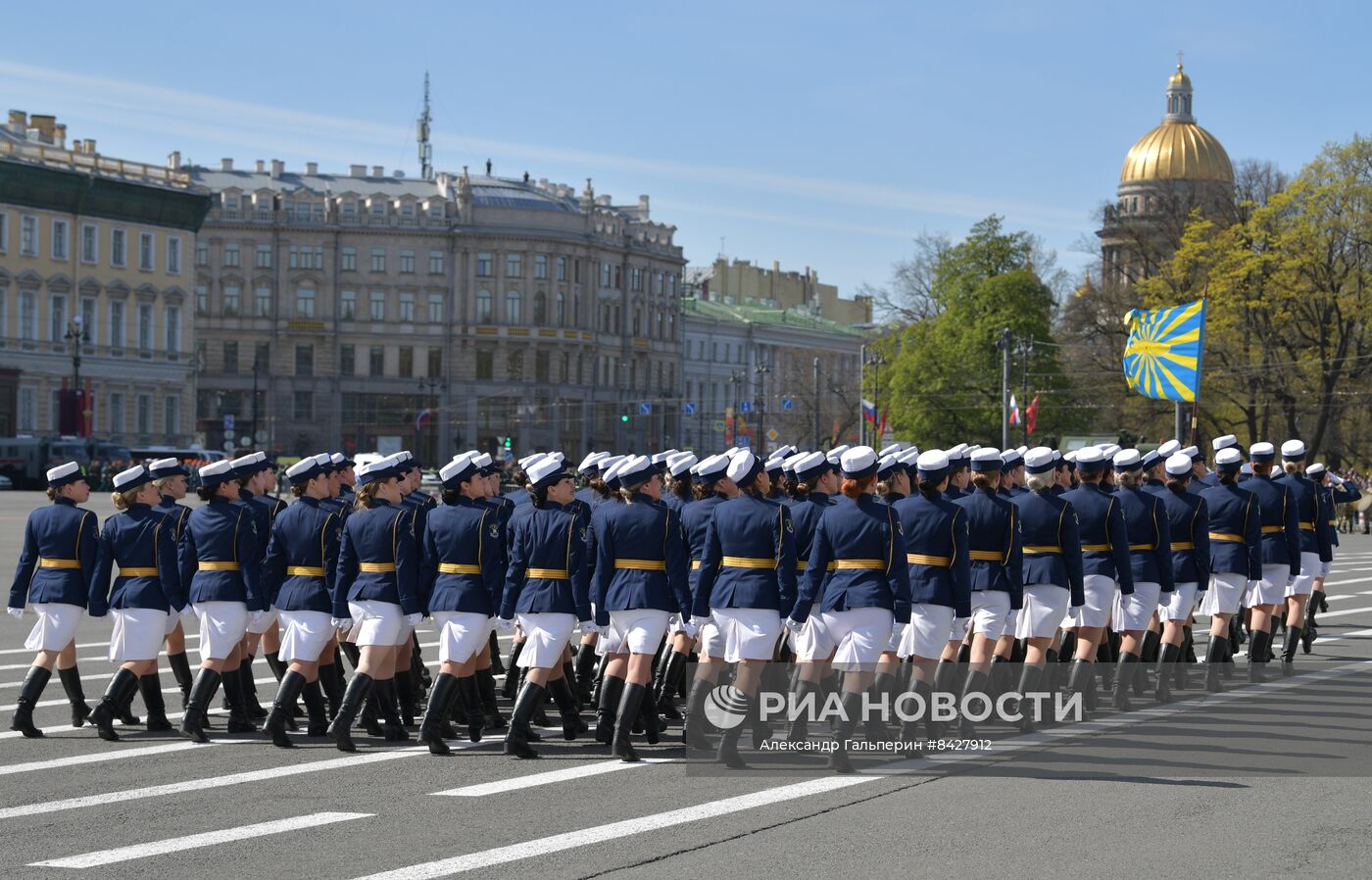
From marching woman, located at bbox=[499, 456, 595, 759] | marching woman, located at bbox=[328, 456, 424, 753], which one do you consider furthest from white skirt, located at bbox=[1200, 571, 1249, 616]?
marching woman, located at bbox=[328, 456, 424, 753]

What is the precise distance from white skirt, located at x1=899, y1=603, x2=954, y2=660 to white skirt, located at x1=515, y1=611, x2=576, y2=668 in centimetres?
169

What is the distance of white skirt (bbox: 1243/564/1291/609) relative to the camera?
16766mm

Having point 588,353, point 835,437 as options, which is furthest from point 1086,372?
point 588,353

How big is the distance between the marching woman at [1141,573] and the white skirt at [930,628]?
9.22 feet

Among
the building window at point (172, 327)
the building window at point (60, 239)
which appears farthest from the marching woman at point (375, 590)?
the building window at point (172, 327)

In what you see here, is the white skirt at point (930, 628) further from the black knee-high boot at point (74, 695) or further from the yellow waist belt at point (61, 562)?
the yellow waist belt at point (61, 562)

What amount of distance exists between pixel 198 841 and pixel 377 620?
120 inches

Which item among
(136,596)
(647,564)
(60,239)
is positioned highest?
(60,239)

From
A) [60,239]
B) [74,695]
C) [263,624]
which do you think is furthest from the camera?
[60,239]

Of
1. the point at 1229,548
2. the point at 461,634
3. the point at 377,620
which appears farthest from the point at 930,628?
the point at 1229,548

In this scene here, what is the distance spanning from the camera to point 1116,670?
14883 mm

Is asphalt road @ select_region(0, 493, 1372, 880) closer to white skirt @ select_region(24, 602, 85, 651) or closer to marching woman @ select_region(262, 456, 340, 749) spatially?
Answer: marching woman @ select_region(262, 456, 340, 749)

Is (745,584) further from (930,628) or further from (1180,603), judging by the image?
(1180,603)

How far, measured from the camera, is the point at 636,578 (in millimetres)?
11711
